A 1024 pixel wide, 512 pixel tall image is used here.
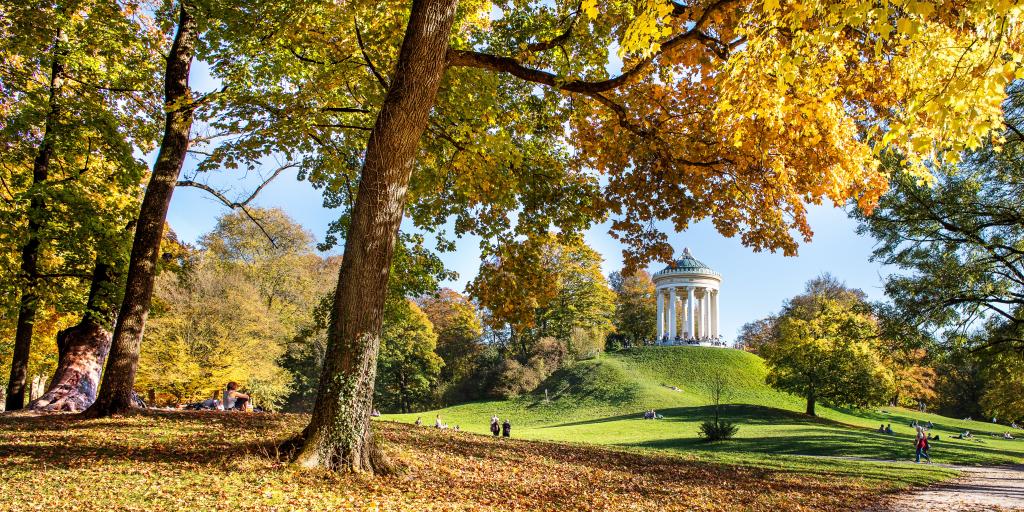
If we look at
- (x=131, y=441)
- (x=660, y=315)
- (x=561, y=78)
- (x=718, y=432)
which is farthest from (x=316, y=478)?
(x=660, y=315)

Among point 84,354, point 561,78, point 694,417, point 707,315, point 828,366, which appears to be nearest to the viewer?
point 561,78

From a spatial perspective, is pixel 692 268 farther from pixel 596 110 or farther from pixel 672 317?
pixel 596 110

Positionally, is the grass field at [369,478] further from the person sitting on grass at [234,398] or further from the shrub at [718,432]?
the shrub at [718,432]

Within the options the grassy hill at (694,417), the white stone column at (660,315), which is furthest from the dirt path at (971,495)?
the white stone column at (660,315)

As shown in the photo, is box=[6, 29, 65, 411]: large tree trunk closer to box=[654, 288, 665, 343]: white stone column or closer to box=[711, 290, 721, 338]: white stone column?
box=[654, 288, 665, 343]: white stone column

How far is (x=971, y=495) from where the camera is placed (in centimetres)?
1077

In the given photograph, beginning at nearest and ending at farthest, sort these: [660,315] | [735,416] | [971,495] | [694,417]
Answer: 1. [971,495]
2. [735,416]
3. [694,417]
4. [660,315]

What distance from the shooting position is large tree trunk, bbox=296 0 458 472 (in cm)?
578

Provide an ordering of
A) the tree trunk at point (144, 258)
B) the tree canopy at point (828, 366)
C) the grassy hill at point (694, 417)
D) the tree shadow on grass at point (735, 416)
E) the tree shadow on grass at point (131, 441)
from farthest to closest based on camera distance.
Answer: the tree canopy at point (828, 366)
the tree shadow on grass at point (735, 416)
the grassy hill at point (694, 417)
the tree trunk at point (144, 258)
the tree shadow on grass at point (131, 441)

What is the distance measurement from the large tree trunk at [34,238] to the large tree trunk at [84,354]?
106 cm

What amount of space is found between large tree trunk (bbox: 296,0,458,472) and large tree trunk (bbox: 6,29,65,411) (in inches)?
331

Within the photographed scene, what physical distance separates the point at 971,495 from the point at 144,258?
15.1 meters

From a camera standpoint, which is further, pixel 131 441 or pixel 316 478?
pixel 131 441

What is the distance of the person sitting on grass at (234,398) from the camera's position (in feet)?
50.6
